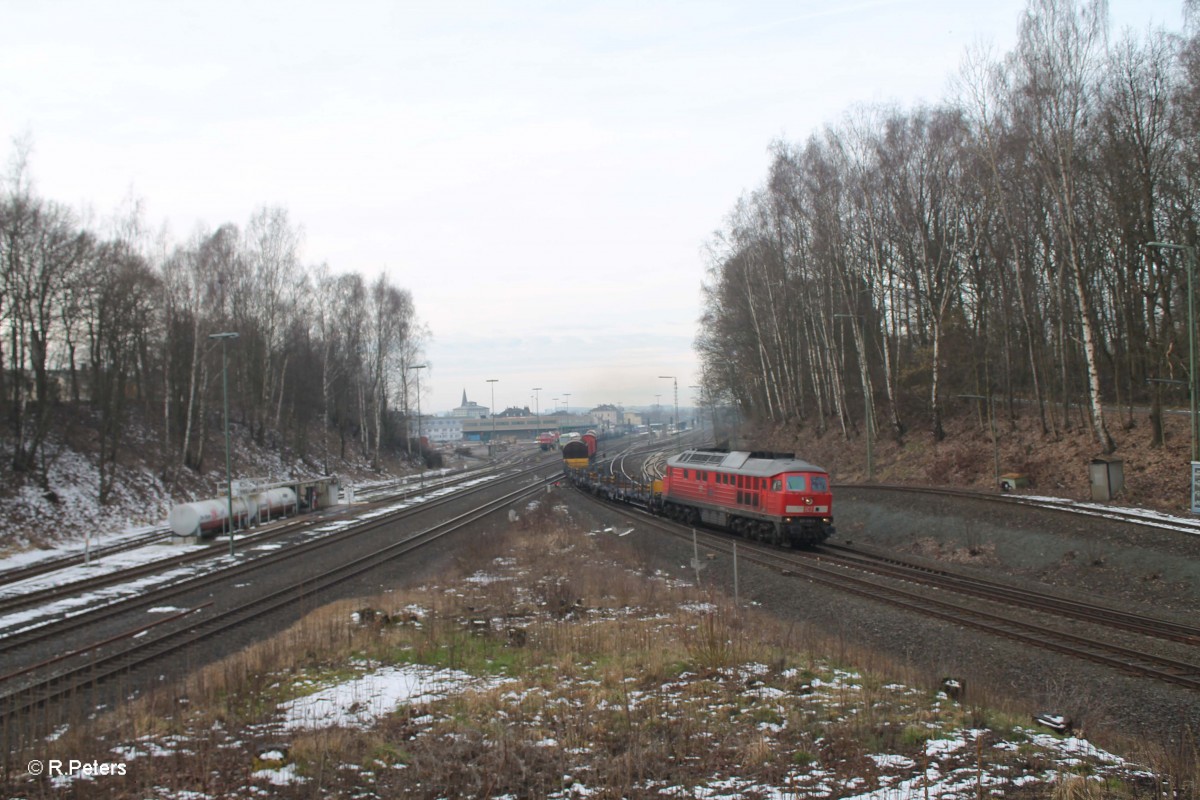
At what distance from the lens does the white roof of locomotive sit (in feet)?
85.8

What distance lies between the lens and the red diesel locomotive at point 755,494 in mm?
25609

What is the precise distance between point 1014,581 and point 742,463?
11.0m

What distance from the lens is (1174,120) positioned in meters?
26.8

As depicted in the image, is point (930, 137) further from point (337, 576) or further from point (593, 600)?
point (337, 576)

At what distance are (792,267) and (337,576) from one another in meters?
31.0

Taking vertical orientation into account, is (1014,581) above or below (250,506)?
below

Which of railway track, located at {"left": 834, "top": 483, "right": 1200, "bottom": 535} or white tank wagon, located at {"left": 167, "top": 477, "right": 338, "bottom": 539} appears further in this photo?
white tank wagon, located at {"left": 167, "top": 477, "right": 338, "bottom": 539}

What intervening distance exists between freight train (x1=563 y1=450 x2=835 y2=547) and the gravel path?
2955 mm

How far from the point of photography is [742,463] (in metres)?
29.0

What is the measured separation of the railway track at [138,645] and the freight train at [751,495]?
12619mm

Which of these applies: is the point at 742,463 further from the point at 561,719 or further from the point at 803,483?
the point at 561,719

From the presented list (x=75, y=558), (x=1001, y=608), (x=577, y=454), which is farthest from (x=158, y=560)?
(x=577, y=454)

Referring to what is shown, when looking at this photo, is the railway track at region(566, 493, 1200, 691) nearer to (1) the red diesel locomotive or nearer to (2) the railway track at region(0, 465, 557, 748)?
(1) the red diesel locomotive

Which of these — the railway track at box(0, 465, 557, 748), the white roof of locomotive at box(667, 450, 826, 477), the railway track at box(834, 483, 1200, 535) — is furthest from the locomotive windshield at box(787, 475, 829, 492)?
the railway track at box(0, 465, 557, 748)
